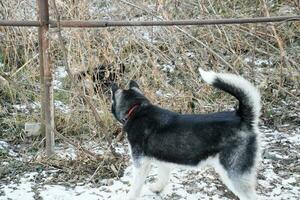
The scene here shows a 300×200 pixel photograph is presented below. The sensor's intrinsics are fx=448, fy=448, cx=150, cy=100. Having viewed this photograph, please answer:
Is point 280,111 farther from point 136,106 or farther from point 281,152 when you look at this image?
point 136,106

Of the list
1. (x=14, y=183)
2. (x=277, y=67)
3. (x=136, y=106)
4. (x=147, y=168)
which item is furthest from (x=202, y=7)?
(x=14, y=183)

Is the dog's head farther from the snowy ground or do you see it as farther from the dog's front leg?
the snowy ground

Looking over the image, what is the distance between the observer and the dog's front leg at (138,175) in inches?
127

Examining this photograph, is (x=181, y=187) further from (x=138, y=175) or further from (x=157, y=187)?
(x=138, y=175)

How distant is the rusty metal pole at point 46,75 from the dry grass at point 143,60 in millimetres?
521

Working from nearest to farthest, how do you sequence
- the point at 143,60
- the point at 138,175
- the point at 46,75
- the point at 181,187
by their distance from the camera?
the point at 138,175, the point at 181,187, the point at 46,75, the point at 143,60

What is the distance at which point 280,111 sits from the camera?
489 centimetres

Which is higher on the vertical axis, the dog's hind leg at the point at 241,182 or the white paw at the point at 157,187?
the dog's hind leg at the point at 241,182

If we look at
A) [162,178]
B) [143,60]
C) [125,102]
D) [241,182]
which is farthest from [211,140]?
[143,60]

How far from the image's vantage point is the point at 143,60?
4.91 metres

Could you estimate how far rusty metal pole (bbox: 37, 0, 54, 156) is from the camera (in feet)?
11.5

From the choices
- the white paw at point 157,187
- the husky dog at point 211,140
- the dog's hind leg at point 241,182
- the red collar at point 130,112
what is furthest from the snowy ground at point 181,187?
the red collar at point 130,112

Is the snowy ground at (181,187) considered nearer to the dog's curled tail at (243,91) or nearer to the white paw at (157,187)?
the white paw at (157,187)

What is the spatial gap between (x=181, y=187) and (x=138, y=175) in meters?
0.44
